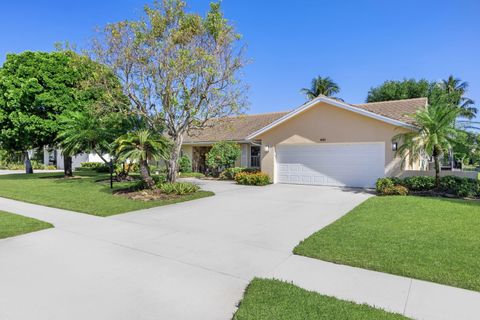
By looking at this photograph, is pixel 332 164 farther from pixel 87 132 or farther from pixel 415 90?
pixel 415 90

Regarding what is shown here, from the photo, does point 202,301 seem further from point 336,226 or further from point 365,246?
point 336,226

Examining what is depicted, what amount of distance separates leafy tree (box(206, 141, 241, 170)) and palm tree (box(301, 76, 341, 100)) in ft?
64.3

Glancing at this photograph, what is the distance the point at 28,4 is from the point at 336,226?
51.2ft

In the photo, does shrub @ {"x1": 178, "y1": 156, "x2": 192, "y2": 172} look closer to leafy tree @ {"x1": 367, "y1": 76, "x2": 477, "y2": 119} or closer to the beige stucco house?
the beige stucco house

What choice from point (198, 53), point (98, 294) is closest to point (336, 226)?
point (98, 294)

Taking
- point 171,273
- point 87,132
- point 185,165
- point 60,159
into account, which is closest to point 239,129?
point 185,165

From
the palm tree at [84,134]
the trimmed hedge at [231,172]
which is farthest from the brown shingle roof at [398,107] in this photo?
the palm tree at [84,134]

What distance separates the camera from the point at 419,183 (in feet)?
39.7

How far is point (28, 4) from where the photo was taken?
495 inches

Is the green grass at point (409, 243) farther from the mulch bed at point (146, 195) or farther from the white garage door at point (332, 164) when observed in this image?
the mulch bed at point (146, 195)

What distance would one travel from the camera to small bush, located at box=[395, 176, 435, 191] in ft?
39.3

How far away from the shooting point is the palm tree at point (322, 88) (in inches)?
1382

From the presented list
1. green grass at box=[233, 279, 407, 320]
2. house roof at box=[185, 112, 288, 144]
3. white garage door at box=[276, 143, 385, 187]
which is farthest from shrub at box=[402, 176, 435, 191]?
house roof at box=[185, 112, 288, 144]

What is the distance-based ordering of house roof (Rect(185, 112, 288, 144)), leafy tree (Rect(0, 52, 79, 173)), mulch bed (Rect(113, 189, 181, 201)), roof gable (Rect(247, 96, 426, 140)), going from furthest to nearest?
house roof (Rect(185, 112, 288, 144)), leafy tree (Rect(0, 52, 79, 173)), roof gable (Rect(247, 96, 426, 140)), mulch bed (Rect(113, 189, 181, 201))
